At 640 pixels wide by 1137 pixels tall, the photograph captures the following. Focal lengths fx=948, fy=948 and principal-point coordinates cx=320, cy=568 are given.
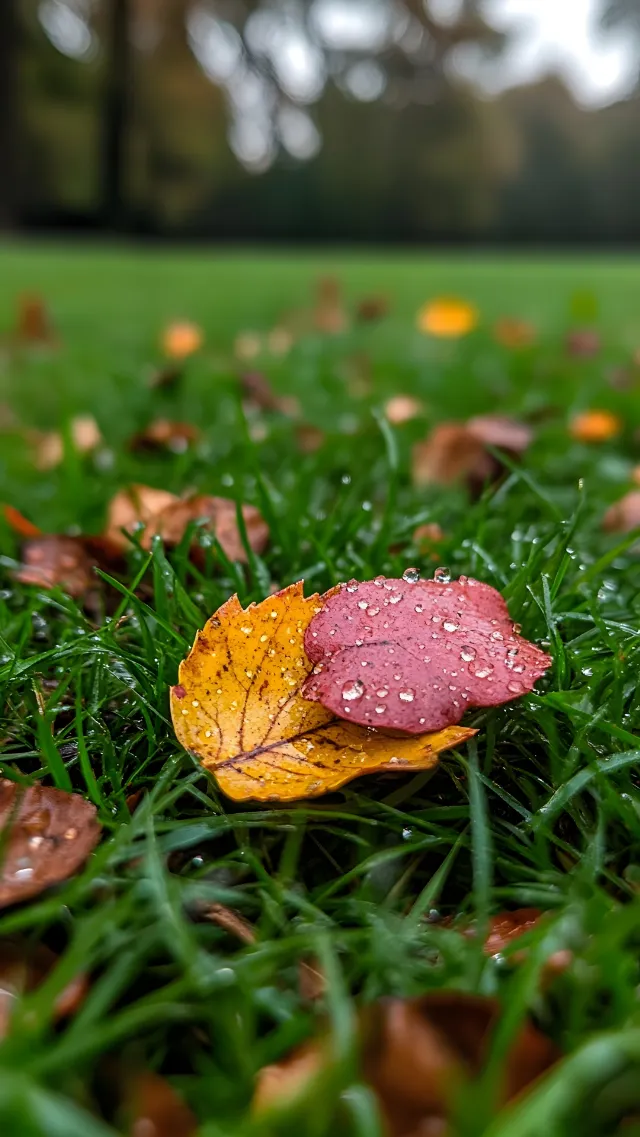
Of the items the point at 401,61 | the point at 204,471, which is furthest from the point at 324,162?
the point at 204,471

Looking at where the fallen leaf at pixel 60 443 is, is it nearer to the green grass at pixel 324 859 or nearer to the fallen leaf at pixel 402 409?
the green grass at pixel 324 859

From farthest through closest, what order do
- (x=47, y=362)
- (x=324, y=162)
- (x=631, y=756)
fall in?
1. (x=324, y=162)
2. (x=47, y=362)
3. (x=631, y=756)

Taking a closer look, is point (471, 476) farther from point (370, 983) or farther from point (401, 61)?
point (401, 61)

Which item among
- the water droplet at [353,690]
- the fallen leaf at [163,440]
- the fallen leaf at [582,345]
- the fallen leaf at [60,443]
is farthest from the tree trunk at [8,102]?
the water droplet at [353,690]

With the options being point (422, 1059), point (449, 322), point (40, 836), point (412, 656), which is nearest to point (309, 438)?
point (412, 656)

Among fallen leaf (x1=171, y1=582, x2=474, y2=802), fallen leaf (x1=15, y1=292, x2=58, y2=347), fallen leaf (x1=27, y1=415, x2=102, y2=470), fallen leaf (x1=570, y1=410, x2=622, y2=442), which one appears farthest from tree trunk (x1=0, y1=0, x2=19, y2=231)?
fallen leaf (x1=171, y1=582, x2=474, y2=802)

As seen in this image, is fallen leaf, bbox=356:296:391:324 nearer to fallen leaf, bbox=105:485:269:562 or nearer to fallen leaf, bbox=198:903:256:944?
fallen leaf, bbox=105:485:269:562

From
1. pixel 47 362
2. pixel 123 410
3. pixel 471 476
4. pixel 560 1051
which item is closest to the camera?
pixel 560 1051
